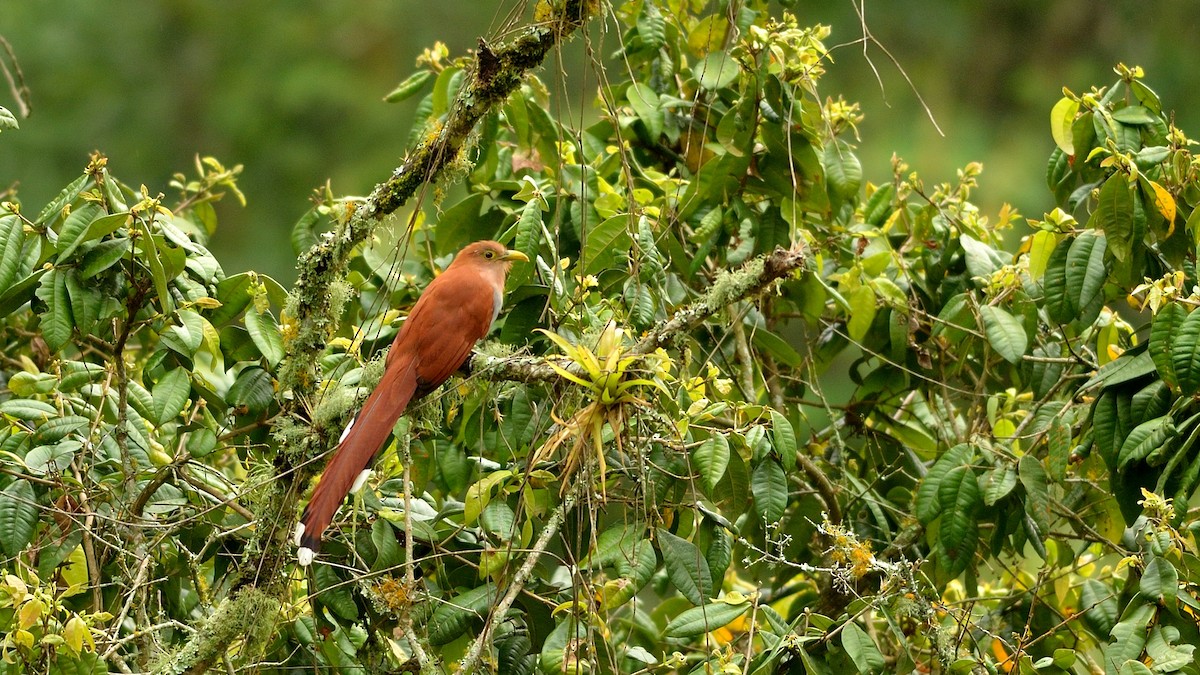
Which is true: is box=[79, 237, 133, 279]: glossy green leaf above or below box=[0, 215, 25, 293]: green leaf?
below

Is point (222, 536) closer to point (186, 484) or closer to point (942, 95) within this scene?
point (186, 484)

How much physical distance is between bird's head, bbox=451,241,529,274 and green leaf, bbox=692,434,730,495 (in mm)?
Answer: 830

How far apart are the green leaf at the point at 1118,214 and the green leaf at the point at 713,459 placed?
968 millimetres

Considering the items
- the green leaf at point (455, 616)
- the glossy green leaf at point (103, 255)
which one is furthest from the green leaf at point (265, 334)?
the green leaf at point (455, 616)

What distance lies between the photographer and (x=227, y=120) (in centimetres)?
1117

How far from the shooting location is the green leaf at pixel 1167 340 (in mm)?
2459

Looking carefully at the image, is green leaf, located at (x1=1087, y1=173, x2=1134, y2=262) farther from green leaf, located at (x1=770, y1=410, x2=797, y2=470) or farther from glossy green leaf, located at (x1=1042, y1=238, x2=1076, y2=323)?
green leaf, located at (x1=770, y1=410, x2=797, y2=470)

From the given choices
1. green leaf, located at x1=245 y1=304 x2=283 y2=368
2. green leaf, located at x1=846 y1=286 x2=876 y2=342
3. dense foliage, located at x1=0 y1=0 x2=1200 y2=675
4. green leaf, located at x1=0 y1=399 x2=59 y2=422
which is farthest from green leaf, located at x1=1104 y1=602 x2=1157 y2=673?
green leaf, located at x1=0 y1=399 x2=59 y2=422

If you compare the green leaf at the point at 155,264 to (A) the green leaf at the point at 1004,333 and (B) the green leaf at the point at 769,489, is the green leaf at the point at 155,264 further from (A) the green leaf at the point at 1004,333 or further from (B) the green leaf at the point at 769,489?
(A) the green leaf at the point at 1004,333

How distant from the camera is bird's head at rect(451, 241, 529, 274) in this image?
3145 millimetres

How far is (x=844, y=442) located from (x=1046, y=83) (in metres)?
8.98

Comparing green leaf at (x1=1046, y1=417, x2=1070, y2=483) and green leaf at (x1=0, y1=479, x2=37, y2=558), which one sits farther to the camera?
green leaf at (x1=1046, y1=417, x2=1070, y2=483)

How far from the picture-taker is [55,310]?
8.48 feet

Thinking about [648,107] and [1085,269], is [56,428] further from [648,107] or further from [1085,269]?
[1085,269]
